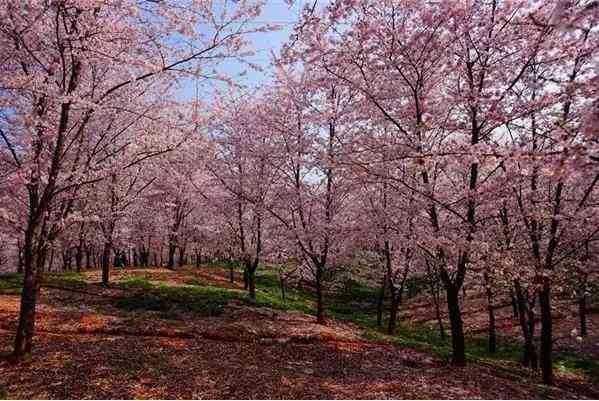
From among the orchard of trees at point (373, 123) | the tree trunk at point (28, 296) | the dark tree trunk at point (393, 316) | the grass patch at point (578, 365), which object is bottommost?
the grass patch at point (578, 365)

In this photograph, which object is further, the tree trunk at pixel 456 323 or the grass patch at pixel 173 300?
the grass patch at pixel 173 300

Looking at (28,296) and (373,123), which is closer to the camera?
(28,296)

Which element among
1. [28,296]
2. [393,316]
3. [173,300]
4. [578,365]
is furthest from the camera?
[393,316]

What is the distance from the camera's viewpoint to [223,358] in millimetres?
11148

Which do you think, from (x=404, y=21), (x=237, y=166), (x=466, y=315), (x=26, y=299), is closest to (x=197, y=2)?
(x=404, y=21)

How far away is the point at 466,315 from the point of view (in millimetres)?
29125

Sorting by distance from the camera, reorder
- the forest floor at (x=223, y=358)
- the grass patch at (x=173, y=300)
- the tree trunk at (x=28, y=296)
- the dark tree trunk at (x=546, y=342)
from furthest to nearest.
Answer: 1. the grass patch at (x=173, y=300)
2. the dark tree trunk at (x=546, y=342)
3. the tree trunk at (x=28, y=296)
4. the forest floor at (x=223, y=358)

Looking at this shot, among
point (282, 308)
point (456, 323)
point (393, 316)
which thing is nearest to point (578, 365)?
point (393, 316)

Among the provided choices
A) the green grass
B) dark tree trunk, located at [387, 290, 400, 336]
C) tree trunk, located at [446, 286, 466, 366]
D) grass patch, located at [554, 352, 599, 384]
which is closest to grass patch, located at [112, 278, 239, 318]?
the green grass

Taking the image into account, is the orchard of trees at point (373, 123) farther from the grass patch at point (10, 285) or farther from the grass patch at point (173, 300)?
the grass patch at point (10, 285)

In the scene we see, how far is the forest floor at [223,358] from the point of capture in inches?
353

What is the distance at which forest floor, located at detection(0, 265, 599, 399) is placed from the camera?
8954mm

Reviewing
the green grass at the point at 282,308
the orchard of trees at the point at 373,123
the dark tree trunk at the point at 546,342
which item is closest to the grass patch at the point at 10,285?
the green grass at the point at 282,308

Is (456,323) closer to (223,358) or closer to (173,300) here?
(223,358)
